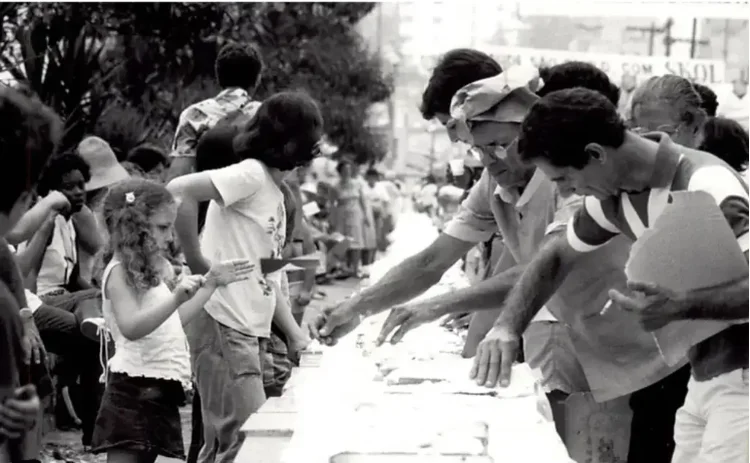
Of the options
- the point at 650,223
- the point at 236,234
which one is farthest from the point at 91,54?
the point at 650,223

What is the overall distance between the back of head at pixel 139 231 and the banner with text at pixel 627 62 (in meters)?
10.9

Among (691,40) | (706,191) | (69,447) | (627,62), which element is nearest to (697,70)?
(627,62)

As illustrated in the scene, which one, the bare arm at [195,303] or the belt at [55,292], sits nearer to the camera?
the bare arm at [195,303]

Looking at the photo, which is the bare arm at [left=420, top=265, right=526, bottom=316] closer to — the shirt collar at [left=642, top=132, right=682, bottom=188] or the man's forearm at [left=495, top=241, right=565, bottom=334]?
the man's forearm at [left=495, top=241, right=565, bottom=334]

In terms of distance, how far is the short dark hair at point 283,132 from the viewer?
5.21 meters

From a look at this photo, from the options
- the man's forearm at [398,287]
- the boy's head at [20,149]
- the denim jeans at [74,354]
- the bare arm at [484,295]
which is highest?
the boy's head at [20,149]

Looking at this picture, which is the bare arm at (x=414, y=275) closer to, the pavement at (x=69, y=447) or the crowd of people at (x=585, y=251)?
the crowd of people at (x=585, y=251)

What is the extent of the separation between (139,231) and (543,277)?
1.62 metres

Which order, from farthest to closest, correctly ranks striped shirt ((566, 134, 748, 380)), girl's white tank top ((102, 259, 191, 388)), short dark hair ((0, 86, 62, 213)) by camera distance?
girl's white tank top ((102, 259, 191, 388))
striped shirt ((566, 134, 748, 380))
short dark hair ((0, 86, 62, 213))

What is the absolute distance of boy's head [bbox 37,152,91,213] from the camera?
7.32 m

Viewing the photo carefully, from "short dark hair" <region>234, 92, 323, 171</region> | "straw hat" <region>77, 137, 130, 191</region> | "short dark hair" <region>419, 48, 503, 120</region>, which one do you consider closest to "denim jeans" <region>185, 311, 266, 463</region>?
"short dark hair" <region>234, 92, 323, 171</region>

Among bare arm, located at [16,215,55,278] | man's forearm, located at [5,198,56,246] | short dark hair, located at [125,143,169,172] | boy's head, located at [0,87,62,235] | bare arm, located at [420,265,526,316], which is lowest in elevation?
short dark hair, located at [125,143,169,172]

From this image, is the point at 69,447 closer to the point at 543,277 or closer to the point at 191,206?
the point at 191,206

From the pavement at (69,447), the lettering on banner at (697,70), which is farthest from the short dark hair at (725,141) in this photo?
the lettering on banner at (697,70)
